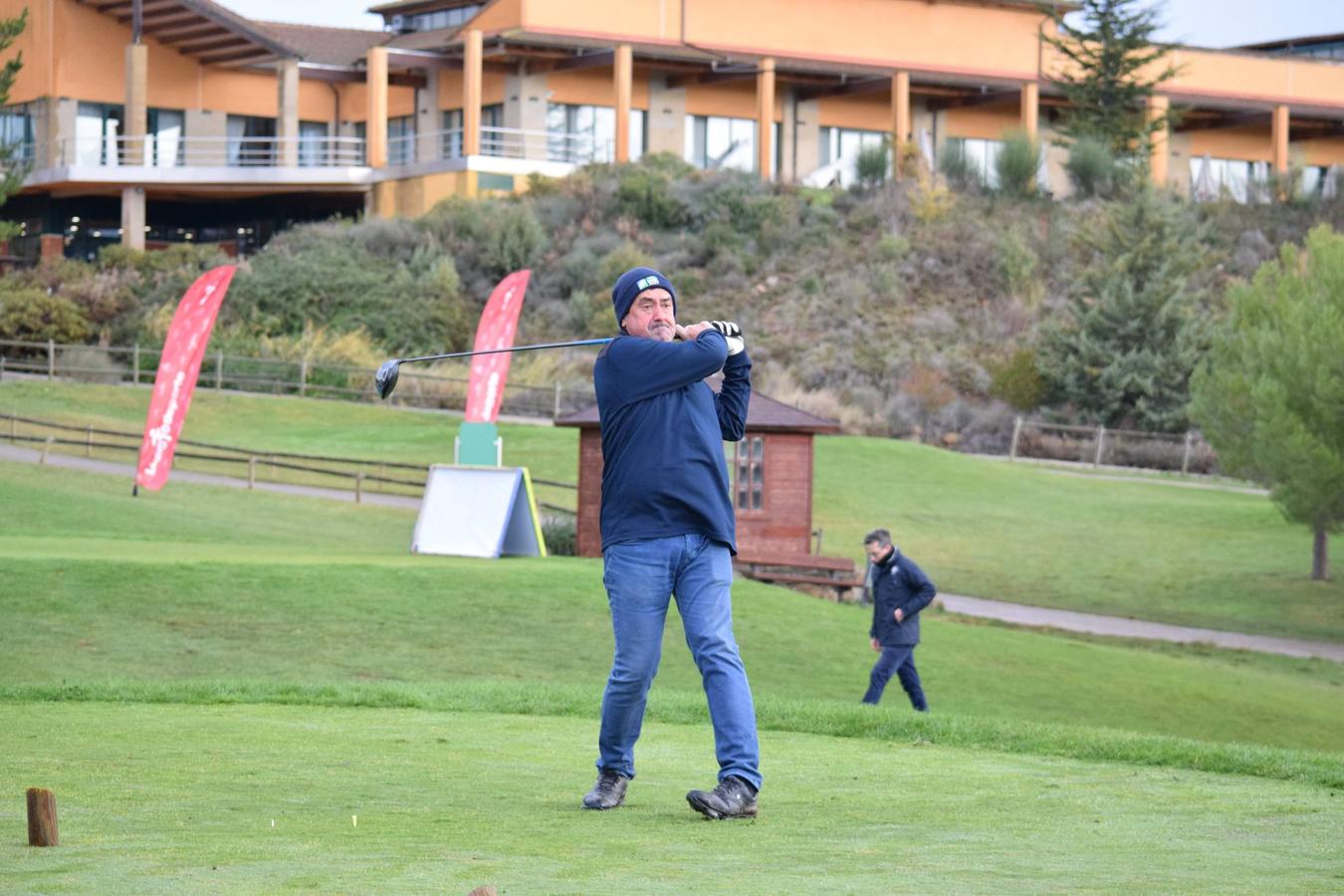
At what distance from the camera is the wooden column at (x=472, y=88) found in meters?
59.1

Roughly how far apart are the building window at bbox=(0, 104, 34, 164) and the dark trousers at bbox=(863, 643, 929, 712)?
5237 cm

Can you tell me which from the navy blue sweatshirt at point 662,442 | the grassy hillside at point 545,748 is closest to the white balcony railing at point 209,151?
the grassy hillside at point 545,748

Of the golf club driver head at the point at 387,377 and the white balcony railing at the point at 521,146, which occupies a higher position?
the white balcony railing at the point at 521,146

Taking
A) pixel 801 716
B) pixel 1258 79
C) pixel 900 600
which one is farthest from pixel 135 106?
pixel 801 716

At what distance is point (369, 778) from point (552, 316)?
47658 millimetres

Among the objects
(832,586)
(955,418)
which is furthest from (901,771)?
(955,418)

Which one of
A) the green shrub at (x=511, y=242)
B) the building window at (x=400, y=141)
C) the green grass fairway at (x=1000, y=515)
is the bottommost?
the green grass fairway at (x=1000, y=515)

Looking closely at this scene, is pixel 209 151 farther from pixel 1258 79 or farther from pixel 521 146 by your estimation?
pixel 1258 79

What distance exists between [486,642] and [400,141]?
1945 inches

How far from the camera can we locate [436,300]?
178ft

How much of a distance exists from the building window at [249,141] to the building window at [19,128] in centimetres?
614

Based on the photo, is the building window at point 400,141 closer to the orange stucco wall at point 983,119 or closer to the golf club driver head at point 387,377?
the orange stucco wall at point 983,119

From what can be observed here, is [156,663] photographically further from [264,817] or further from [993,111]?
[993,111]

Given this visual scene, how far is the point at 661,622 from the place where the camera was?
24.2 ft
